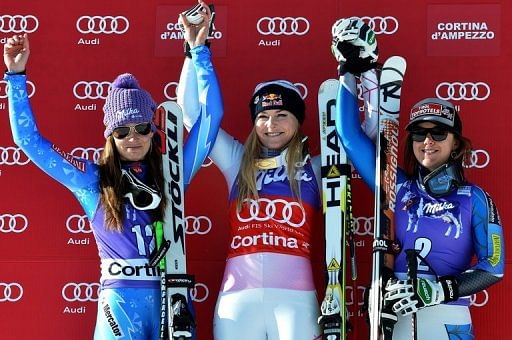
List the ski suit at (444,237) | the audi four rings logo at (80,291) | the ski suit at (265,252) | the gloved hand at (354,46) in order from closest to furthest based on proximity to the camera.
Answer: the ski suit at (444,237), the ski suit at (265,252), the gloved hand at (354,46), the audi four rings logo at (80,291)

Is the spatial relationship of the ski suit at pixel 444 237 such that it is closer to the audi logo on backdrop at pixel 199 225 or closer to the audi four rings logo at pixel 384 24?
the audi four rings logo at pixel 384 24

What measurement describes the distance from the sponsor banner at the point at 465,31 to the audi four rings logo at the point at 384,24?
7.6 inches

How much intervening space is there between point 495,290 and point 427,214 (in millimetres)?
770

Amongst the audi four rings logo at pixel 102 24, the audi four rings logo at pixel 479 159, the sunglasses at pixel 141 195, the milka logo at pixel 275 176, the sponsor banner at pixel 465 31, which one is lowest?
the sunglasses at pixel 141 195

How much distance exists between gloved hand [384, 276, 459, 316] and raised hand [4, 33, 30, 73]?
2.11 metres

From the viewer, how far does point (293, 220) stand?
5.14 m

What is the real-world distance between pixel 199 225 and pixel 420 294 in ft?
4.98

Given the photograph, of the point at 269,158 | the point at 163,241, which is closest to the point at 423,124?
the point at 269,158

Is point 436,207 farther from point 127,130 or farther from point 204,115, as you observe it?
point 127,130

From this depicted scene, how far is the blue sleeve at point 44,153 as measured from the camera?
5.06 m

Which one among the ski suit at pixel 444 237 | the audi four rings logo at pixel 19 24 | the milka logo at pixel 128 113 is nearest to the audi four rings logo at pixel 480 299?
the ski suit at pixel 444 237

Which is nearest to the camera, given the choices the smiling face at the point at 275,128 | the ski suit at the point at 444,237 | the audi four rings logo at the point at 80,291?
the ski suit at the point at 444,237

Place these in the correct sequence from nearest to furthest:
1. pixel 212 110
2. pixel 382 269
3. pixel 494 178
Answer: pixel 382 269 < pixel 212 110 < pixel 494 178

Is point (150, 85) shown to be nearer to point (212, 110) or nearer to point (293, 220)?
point (212, 110)
